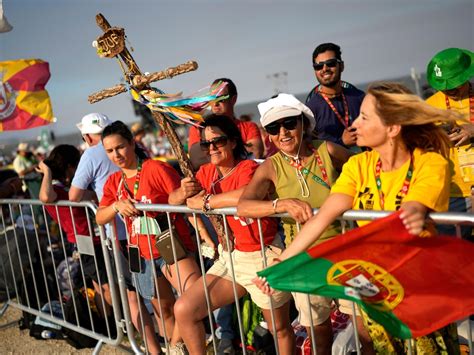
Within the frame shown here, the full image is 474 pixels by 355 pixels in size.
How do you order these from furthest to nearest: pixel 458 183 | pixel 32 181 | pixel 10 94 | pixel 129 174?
pixel 32 181, pixel 10 94, pixel 129 174, pixel 458 183

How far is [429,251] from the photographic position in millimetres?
2375

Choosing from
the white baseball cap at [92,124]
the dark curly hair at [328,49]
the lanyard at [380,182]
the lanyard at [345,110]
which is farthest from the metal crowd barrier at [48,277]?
the lanyard at [380,182]

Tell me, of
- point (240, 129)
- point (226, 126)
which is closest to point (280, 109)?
point (226, 126)

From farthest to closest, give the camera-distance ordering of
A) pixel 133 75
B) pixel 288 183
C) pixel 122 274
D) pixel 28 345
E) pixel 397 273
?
pixel 28 345 < pixel 122 274 < pixel 133 75 < pixel 288 183 < pixel 397 273

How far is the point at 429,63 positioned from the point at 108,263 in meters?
3.23

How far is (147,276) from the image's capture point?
169 inches

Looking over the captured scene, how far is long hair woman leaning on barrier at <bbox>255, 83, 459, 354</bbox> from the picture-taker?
2.41m

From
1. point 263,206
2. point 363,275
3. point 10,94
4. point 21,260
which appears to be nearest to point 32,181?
point 10,94

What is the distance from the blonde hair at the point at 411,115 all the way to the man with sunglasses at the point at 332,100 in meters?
1.75

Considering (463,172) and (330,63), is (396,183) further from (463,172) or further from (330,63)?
(330,63)

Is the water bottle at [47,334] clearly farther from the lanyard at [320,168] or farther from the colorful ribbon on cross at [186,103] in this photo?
the lanyard at [320,168]

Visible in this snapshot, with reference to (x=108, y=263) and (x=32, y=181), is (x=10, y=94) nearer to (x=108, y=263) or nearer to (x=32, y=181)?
(x=32, y=181)

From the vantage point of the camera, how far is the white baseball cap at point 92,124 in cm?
514

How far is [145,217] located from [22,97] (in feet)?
14.7
